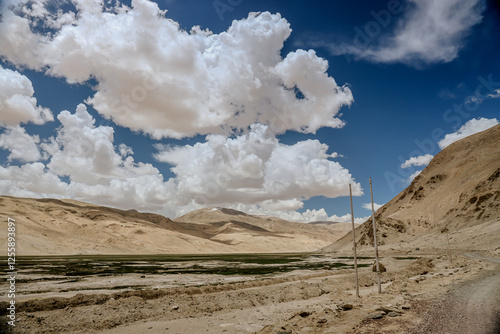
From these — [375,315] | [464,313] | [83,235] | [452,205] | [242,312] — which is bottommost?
[242,312]

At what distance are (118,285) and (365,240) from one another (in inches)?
3943

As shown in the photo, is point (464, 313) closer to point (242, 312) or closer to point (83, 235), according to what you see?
point (242, 312)

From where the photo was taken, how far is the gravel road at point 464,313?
39.2 feet

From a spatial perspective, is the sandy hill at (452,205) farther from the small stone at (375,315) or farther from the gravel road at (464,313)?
the small stone at (375,315)

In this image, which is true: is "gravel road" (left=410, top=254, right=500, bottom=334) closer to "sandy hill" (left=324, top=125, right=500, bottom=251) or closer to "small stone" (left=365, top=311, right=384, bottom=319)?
"small stone" (left=365, top=311, right=384, bottom=319)

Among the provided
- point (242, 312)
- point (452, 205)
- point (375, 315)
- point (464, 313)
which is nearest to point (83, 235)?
point (242, 312)

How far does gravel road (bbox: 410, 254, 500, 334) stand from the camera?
1195 centimetres

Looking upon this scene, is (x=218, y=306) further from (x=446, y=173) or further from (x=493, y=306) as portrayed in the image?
(x=446, y=173)

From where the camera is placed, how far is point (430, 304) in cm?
1662

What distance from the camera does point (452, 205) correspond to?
4090 inches

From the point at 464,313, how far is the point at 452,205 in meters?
106

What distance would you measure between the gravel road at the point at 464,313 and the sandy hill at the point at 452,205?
59.1 meters

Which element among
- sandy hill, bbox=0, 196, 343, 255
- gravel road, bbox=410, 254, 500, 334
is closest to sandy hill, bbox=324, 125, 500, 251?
gravel road, bbox=410, 254, 500, 334

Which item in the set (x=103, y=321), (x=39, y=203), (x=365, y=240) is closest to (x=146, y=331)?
(x=103, y=321)
